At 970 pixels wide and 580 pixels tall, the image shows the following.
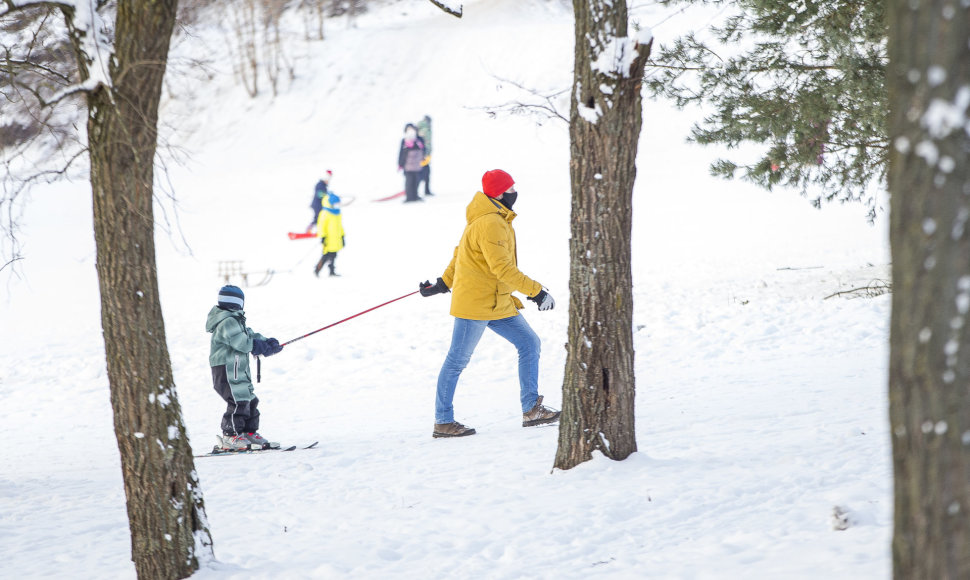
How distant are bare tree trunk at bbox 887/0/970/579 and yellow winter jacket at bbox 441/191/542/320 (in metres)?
3.49

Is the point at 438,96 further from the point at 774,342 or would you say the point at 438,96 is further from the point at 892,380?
the point at 892,380

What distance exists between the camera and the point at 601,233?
4.09 meters

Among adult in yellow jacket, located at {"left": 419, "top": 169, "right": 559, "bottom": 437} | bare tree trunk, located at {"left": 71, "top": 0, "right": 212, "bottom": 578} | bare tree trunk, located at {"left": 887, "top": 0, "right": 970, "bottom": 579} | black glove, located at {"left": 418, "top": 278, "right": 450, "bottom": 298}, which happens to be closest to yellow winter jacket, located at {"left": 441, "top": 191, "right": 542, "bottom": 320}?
adult in yellow jacket, located at {"left": 419, "top": 169, "right": 559, "bottom": 437}

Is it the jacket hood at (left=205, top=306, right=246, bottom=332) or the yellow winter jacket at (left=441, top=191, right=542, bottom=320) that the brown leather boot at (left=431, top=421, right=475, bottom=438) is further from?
the jacket hood at (left=205, top=306, right=246, bottom=332)

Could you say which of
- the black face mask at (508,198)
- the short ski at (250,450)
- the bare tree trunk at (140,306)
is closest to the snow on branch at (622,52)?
the black face mask at (508,198)

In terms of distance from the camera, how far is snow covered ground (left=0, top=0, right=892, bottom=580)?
346 centimetres

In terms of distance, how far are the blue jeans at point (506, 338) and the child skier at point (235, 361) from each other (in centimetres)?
126

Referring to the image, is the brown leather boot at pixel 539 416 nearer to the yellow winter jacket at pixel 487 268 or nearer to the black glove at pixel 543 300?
the yellow winter jacket at pixel 487 268

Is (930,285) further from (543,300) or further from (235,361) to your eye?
(235,361)

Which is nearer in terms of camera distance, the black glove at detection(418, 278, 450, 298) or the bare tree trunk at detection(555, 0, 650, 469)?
the bare tree trunk at detection(555, 0, 650, 469)

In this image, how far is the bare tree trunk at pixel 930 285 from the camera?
1572 millimetres

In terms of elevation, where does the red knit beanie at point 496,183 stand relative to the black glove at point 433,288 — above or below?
above

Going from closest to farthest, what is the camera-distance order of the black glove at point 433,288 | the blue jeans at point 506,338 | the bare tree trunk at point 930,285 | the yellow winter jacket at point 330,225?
the bare tree trunk at point 930,285, the blue jeans at point 506,338, the black glove at point 433,288, the yellow winter jacket at point 330,225

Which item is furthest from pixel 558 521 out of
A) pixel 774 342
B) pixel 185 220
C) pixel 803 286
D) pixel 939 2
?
pixel 185 220
